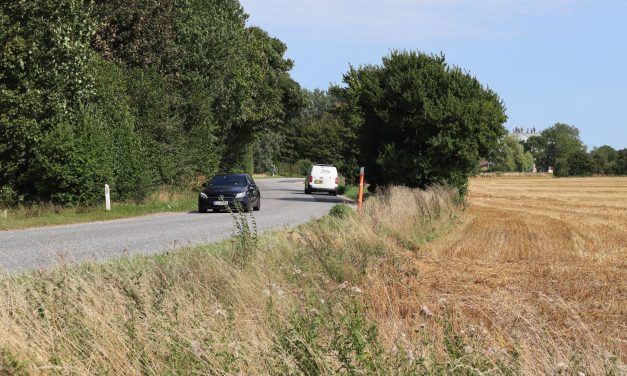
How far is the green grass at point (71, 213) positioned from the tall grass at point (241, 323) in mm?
14264

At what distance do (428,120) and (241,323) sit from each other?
2928 cm

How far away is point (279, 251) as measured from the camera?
36.3ft

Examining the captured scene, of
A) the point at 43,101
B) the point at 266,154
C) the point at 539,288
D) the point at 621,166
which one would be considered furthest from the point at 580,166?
the point at 539,288

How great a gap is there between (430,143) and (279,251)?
24942mm

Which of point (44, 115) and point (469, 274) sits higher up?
point (44, 115)

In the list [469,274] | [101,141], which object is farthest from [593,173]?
[469,274]

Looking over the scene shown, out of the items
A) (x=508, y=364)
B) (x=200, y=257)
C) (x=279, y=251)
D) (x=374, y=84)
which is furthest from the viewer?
(x=374, y=84)

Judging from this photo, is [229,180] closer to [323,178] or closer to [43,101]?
[43,101]

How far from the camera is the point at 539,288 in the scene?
11109 mm

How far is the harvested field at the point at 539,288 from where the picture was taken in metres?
6.38

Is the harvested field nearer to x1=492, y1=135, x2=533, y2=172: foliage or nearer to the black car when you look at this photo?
the black car

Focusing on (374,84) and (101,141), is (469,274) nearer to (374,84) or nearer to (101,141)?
(101,141)

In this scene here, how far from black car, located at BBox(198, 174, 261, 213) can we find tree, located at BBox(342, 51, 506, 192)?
7.53 meters

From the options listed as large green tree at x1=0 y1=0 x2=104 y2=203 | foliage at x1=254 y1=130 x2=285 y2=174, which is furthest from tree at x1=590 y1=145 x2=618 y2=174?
large green tree at x1=0 y1=0 x2=104 y2=203
